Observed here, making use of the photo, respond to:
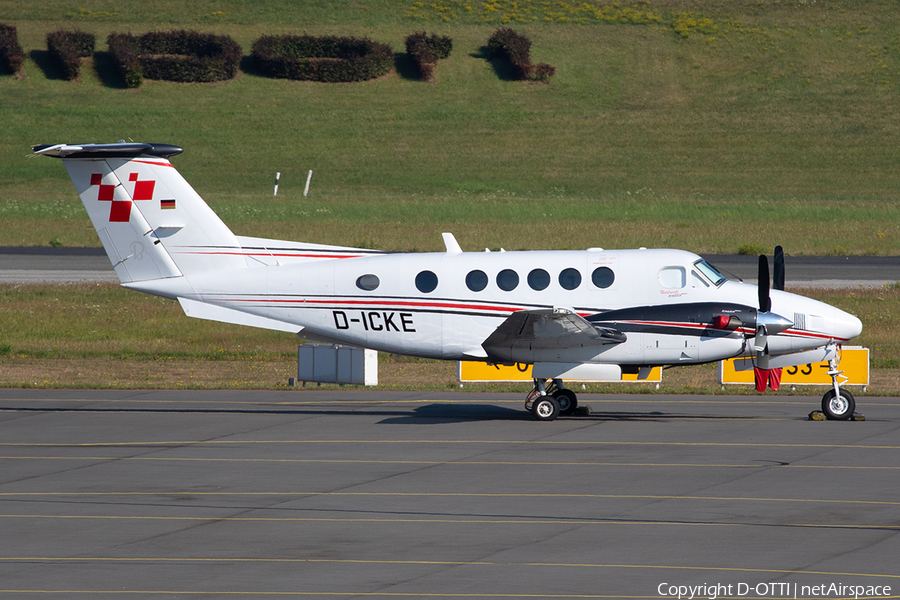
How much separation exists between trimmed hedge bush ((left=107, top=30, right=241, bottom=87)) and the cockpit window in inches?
3021

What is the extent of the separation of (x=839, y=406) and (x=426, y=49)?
77.5 meters

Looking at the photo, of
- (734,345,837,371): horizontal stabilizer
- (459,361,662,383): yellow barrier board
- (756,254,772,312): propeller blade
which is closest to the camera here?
(756,254,772,312): propeller blade

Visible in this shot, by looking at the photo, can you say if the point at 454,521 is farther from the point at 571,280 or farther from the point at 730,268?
the point at 730,268

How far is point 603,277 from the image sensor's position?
767 inches

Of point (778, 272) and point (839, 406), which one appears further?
point (778, 272)

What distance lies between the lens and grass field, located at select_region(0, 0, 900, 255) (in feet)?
229

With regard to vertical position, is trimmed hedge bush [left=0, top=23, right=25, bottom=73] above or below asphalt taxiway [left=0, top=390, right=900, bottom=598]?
above

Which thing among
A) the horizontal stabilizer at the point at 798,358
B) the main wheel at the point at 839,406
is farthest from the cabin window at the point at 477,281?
the main wheel at the point at 839,406

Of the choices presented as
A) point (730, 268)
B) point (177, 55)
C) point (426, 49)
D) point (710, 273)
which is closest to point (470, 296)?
point (710, 273)

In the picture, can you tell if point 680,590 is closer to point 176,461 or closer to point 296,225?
point 176,461

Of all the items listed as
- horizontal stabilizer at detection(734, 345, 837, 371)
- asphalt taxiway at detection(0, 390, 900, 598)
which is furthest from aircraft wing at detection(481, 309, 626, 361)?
horizontal stabilizer at detection(734, 345, 837, 371)

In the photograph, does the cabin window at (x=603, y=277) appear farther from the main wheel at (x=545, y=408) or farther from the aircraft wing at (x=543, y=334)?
the main wheel at (x=545, y=408)

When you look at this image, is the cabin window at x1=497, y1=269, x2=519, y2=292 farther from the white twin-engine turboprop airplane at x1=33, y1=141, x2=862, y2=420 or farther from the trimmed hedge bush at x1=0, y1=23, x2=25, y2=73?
the trimmed hedge bush at x1=0, y1=23, x2=25, y2=73

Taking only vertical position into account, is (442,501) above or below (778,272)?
below
